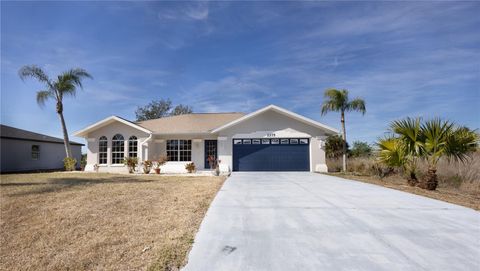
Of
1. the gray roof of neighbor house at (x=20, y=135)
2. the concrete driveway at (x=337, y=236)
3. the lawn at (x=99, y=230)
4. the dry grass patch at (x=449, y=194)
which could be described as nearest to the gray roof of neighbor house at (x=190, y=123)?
the gray roof of neighbor house at (x=20, y=135)

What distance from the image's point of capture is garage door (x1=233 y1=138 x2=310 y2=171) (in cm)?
1850

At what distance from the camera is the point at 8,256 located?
424 centimetres

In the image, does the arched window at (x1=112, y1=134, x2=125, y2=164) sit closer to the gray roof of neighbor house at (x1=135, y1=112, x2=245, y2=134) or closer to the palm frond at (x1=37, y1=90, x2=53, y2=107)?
the gray roof of neighbor house at (x1=135, y1=112, x2=245, y2=134)

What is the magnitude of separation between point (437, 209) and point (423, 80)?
1364 cm

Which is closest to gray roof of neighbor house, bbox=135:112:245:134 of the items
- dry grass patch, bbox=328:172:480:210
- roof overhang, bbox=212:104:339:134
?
roof overhang, bbox=212:104:339:134

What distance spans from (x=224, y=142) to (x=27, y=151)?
64.9 feet

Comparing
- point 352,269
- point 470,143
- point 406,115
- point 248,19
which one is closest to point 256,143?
point 248,19

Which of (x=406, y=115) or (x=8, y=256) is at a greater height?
(x=406, y=115)

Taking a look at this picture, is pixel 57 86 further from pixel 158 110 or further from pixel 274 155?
pixel 158 110

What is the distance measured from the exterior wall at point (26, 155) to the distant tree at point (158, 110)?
19.8m

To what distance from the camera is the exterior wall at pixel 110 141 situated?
20066 mm

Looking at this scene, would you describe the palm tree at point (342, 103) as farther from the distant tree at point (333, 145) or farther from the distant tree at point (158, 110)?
the distant tree at point (158, 110)

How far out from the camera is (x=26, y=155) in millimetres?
23875

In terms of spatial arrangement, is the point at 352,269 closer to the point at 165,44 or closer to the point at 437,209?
the point at 437,209
